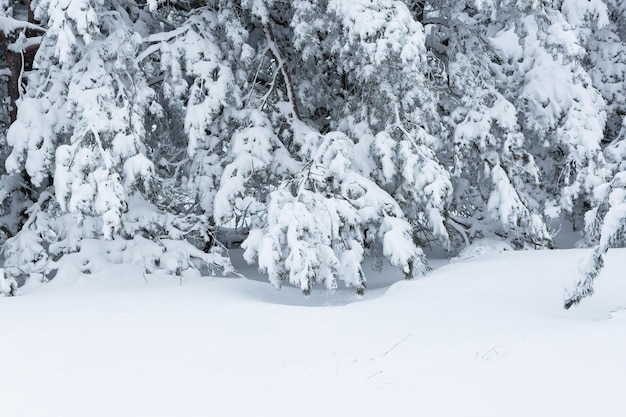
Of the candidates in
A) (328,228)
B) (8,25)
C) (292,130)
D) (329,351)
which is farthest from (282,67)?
(329,351)

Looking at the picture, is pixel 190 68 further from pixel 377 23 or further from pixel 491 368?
pixel 491 368

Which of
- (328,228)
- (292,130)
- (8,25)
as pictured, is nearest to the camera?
(328,228)

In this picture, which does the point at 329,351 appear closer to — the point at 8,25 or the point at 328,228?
the point at 328,228

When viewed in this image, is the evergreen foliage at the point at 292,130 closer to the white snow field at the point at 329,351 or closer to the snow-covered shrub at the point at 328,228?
the snow-covered shrub at the point at 328,228

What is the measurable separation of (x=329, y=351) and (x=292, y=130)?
5614 millimetres

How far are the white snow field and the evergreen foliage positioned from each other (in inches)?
47.4

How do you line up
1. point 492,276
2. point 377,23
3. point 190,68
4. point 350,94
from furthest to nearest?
point 350,94
point 190,68
point 377,23
point 492,276

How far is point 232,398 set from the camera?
428cm

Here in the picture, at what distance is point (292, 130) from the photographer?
1038 cm

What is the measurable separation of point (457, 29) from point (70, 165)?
23.2ft

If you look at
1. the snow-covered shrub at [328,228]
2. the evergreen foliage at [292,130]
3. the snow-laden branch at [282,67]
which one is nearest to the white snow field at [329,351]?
the snow-covered shrub at [328,228]

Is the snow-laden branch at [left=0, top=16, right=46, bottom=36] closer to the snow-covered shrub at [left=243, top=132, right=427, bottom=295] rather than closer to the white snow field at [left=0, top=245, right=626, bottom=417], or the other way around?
the white snow field at [left=0, top=245, right=626, bottom=417]

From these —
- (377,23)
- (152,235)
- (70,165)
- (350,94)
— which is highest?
(377,23)

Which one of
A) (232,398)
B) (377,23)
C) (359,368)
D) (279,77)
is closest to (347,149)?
(377,23)
